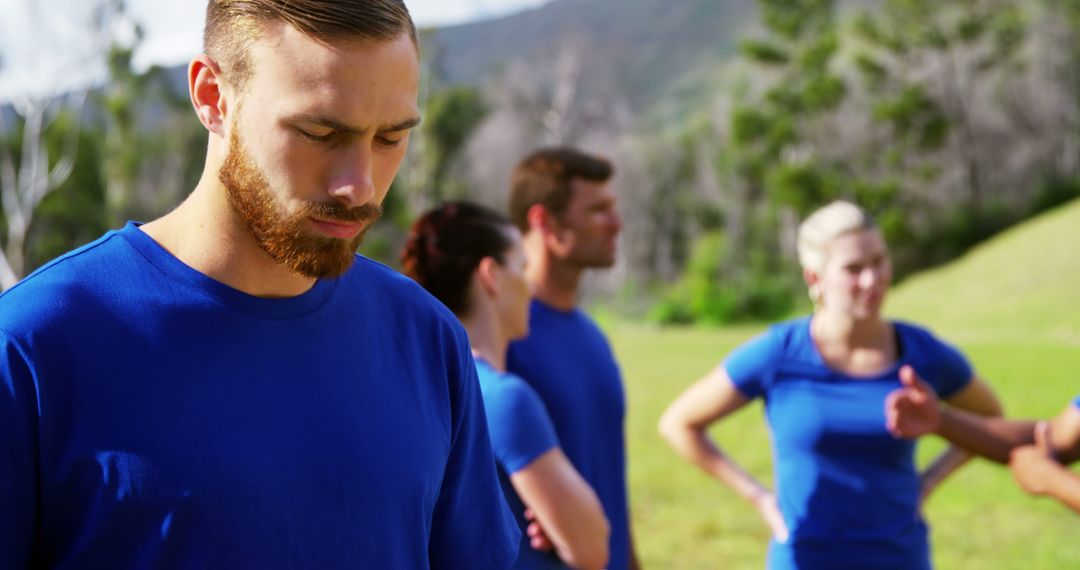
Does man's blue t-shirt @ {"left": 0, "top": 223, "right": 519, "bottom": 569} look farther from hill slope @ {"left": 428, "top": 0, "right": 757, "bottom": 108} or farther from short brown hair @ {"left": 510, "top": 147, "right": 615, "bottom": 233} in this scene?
hill slope @ {"left": 428, "top": 0, "right": 757, "bottom": 108}

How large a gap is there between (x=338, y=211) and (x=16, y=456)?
529mm

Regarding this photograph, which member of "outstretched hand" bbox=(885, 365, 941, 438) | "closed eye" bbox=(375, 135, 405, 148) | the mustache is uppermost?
"closed eye" bbox=(375, 135, 405, 148)

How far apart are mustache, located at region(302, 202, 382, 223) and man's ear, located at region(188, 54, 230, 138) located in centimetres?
19

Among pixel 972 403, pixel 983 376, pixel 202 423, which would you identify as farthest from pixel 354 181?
pixel 983 376

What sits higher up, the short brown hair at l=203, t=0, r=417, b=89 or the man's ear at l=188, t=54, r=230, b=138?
the short brown hair at l=203, t=0, r=417, b=89

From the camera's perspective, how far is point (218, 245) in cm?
162

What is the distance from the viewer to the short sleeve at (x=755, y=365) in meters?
4.07

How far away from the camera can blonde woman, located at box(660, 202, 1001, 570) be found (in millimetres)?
3762

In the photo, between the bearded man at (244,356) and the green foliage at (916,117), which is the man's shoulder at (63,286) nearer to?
the bearded man at (244,356)

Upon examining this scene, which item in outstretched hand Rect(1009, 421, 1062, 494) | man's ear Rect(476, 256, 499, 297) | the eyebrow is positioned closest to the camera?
the eyebrow

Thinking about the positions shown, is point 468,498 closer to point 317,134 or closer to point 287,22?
point 317,134

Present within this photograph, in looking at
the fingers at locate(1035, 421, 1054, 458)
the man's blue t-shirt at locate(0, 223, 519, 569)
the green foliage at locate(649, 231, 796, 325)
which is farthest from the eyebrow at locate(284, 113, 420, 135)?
the green foliage at locate(649, 231, 796, 325)

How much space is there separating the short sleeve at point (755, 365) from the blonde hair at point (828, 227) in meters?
0.32

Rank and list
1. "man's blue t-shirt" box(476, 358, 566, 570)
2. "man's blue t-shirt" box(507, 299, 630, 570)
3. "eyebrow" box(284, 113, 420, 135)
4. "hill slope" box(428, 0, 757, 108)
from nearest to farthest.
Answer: "eyebrow" box(284, 113, 420, 135) → "man's blue t-shirt" box(476, 358, 566, 570) → "man's blue t-shirt" box(507, 299, 630, 570) → "hill slope" box(428, 0, 757, 108)
